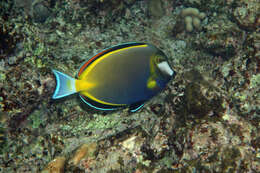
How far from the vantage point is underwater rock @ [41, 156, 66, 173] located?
8.48ft

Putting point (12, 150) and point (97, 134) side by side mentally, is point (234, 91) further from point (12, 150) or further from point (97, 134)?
point (12, 150)

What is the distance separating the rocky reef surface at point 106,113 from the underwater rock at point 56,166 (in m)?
0.01

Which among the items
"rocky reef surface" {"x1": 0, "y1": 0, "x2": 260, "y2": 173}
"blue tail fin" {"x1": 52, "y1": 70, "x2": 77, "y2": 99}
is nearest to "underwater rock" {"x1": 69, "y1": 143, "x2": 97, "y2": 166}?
"rocky reef surface" {"x1": 0, "y1": 0, "x2": 260, "y2": 173}

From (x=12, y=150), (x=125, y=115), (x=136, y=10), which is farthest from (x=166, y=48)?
(x=12, y=150)

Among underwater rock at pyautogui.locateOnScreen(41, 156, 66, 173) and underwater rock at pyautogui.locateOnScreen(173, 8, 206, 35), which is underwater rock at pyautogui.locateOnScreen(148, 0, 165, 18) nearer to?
underwater rock at pyautogui.locateOnScreen(173, 8, 206, 35)

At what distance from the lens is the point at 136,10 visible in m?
4.65

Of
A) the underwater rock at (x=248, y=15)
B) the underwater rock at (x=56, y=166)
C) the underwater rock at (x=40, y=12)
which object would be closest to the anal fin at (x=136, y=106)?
the underwater rock at (x=56, y=166)

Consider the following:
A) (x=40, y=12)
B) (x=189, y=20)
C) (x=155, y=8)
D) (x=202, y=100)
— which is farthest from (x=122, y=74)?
(x=40, y=12)

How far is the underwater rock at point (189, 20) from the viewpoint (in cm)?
483

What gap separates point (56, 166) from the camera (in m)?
2.61

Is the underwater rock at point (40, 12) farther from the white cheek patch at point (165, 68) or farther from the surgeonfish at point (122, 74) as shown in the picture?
the white cheek patch at point (165, 68)

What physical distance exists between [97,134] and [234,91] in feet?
7.87

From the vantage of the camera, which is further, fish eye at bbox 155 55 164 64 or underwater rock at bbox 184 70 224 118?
underwater rock at bbox 184 70 224 118

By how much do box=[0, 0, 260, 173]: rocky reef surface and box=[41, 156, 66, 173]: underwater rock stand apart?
1 centimetres
